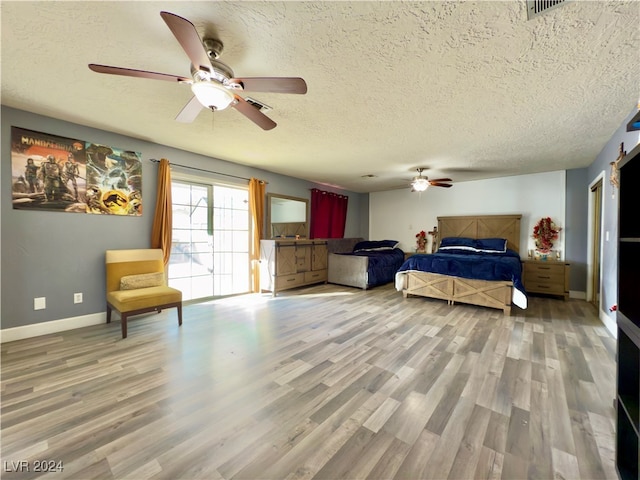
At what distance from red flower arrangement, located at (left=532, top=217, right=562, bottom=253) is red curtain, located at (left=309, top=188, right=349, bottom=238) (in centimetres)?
415

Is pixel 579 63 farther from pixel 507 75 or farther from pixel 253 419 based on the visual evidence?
pixel 253 419

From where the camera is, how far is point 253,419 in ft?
5.23

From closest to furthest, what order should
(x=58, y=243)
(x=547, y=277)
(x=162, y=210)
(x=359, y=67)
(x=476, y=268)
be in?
(x=359, y=67)
(x=58, y=243)
(x=162, y=210)
(x=476, y=268)
(x=547, y=277)

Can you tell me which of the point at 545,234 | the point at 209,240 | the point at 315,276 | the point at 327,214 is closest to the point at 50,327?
the point at 209,240

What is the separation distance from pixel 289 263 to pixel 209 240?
1499 millimetres

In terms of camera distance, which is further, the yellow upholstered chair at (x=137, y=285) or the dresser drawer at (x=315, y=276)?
the dresser drawer at (x=315, y=276)

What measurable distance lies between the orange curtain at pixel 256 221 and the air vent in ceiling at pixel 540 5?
4.19 m

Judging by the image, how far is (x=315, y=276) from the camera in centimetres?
561

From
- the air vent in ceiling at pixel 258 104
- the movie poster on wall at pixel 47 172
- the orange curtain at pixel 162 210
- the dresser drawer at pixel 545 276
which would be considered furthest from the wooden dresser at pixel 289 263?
the dresser drawer at pixel 545 276

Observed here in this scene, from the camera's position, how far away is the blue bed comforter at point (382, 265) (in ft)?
17.5

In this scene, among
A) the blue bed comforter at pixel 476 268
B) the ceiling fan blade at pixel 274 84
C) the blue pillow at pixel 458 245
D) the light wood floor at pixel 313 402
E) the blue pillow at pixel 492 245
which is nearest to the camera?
the light wood floor at pixel 313 402

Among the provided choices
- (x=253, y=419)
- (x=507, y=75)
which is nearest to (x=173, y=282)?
(x=253, y=419)

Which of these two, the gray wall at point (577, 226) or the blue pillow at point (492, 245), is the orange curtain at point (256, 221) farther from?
the gray wall at point (577, 226)

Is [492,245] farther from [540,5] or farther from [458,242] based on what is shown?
[540,5]
